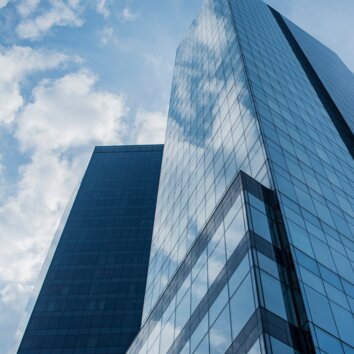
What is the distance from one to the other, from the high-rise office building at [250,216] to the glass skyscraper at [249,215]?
0.38ft

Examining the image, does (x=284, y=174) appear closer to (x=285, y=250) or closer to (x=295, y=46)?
(x=285, y=250)

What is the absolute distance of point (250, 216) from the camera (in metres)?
34.0

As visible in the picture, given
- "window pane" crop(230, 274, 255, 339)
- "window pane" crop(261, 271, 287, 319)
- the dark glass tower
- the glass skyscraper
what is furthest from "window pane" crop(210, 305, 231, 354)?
the dark glass tower

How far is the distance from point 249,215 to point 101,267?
303 ft

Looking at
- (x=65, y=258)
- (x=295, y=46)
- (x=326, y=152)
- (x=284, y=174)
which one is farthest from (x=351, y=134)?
(x=65, y=258)

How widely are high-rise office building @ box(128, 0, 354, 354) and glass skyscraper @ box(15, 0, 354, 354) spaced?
0.38 ft

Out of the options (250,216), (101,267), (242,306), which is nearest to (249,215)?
(250,216)

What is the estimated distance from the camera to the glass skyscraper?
29.2m

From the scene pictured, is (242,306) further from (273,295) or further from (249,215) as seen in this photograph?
(249,215)

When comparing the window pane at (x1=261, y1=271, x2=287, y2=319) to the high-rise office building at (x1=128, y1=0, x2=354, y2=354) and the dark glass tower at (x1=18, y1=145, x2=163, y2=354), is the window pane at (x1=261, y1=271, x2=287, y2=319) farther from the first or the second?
the dark glass tower at (x1=18, y1=145, x2=163, y2=354)

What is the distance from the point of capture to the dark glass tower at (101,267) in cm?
10288

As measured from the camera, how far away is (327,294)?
31.5 metres

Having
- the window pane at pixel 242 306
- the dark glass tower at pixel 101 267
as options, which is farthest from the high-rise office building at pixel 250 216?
the dark glass tower at pixel 101 267

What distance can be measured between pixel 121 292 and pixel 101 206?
1303 inches
